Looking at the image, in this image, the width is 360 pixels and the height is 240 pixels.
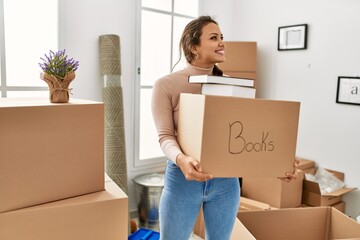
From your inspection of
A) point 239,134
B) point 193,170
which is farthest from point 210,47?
point 193,170

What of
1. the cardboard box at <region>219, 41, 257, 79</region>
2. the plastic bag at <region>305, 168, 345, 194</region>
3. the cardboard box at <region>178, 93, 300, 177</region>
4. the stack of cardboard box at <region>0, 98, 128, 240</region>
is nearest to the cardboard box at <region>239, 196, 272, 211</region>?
the plastic bag at <region>305, 168, 345, 194</region>

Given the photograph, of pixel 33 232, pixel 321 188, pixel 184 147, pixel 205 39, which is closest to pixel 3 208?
pixel 33 232

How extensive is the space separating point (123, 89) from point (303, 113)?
149 cm

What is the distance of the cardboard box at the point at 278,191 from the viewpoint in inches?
92.9

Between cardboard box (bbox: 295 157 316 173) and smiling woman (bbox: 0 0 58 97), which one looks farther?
cardboard box (bbox: 295 157 316 173)

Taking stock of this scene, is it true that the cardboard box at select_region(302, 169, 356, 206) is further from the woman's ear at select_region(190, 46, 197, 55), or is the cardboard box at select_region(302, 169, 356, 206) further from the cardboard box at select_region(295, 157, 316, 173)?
the woman's ear at select_region(190, 46, 197, 55)

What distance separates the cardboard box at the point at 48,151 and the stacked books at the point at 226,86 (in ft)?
1.24

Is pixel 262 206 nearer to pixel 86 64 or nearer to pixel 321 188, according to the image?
pixel 321 188

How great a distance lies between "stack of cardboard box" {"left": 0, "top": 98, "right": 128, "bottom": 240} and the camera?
3.27ft

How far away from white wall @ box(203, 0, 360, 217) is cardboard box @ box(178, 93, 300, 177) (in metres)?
1.52

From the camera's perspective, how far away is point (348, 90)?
7.85 ft

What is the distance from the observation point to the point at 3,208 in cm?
100

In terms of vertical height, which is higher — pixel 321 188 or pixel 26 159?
pixel 26 159

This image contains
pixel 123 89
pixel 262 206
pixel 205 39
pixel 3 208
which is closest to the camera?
pixel 3 208
